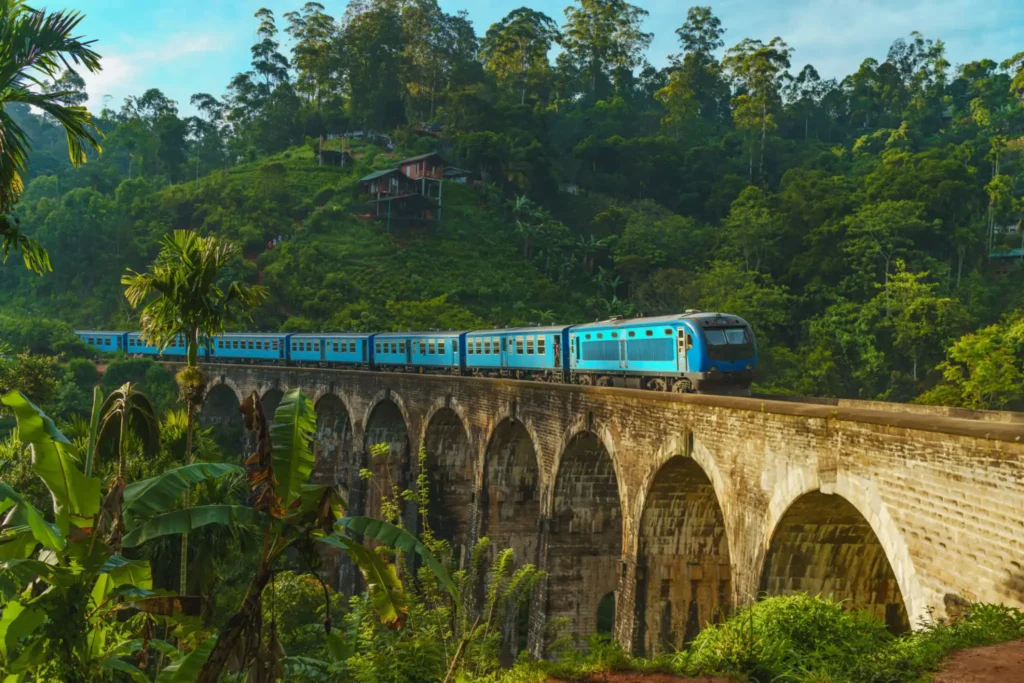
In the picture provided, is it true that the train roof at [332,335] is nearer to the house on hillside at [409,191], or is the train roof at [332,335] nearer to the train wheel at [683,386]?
the train wheel at [683,386]

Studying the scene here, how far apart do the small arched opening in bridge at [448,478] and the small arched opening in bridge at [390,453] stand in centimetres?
364

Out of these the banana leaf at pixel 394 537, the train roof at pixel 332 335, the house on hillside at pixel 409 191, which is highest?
the house on hillside at pixel 409 191

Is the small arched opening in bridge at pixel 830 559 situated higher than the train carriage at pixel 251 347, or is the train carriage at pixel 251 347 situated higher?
the train carriage at pixel 251 347

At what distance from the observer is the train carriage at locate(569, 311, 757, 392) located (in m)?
18.3

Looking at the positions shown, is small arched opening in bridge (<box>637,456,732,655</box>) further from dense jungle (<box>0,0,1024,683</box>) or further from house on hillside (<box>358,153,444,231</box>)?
house on hillside (<box>358,153,444,231</box>)

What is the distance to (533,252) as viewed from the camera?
6444 centimetres

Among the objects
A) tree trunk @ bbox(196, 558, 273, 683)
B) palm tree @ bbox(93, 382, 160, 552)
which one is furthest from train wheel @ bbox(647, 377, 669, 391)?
tree trunk @ bbox(196, 558, 273, 683)

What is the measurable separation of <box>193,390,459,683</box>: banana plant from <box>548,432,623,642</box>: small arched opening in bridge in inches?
494

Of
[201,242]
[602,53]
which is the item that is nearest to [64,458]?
[201,242]

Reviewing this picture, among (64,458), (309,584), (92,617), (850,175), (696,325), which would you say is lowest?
(309,584)

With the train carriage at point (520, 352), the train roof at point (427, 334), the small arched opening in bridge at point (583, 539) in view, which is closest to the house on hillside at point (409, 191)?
the train roof at point (427, 334)

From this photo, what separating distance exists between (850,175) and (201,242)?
191ft

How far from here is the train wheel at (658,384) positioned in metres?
19.7

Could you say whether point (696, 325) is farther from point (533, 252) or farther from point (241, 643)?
point (533, 252)
